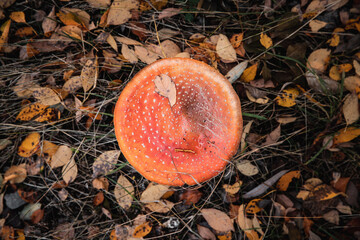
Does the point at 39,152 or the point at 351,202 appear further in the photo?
the point at 39,152

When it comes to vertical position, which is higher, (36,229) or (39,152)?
(39,152)

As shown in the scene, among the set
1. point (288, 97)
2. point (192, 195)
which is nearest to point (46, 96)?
point (192, 195)

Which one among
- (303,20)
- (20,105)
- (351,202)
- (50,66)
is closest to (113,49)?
(50,66)

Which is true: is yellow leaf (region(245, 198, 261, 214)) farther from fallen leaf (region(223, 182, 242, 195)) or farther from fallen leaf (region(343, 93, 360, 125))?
fallen leaf (region(343, 93, 360, 125))

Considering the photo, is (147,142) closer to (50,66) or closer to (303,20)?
(50,66)

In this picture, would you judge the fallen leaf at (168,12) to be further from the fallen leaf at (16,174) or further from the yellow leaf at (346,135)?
the fallen leaf at (16,174)

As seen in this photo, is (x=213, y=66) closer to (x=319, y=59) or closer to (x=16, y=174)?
(x=319, y=59)

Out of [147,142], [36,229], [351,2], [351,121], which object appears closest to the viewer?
[147,142]
